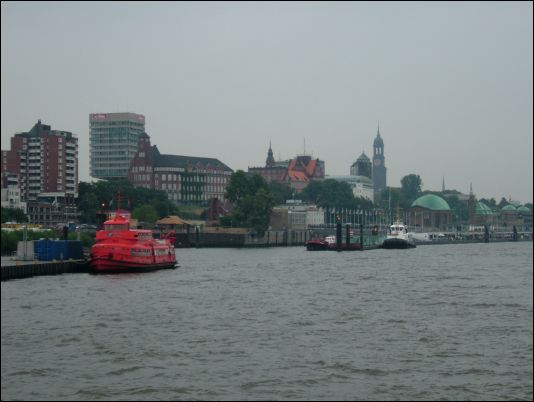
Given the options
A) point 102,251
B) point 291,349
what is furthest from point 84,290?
point 291,349

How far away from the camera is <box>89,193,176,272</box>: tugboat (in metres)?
85.1

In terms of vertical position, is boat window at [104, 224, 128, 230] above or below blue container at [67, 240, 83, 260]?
above

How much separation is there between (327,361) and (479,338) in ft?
32.7

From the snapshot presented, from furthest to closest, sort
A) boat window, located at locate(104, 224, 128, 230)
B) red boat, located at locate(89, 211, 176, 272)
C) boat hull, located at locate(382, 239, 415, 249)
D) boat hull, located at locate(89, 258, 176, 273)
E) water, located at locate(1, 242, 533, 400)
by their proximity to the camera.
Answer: boat hull, located at locate(382, 239, 415, 249), boat window, located at locate(104, 224, 128, 230), red boat, located at locate(89, 211, 176, 272), boat hull, located at locate(89, 258, 176, 273), water, located at locate(1, 242, 533, 400)

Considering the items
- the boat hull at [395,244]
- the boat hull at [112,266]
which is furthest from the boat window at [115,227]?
the boat hull at [395,244]

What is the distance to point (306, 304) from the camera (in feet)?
198

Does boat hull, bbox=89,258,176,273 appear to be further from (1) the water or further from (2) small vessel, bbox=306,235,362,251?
(2) small vessel, bbox=306,235,362,251

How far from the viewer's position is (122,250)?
282 ft

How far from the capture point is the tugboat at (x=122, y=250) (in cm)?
8506

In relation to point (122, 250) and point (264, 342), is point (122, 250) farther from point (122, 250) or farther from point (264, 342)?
point (264, 342)

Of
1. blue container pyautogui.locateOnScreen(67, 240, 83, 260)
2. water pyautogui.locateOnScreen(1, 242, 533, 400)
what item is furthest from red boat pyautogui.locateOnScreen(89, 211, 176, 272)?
water pyautogui.locateOnScreen(1, 242, 533, 400)

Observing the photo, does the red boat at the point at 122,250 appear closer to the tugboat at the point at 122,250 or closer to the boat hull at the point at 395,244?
the tugboat at the point at 122,250

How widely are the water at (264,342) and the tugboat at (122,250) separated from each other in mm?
11012

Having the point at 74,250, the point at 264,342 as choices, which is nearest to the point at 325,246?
the point at 74,250
